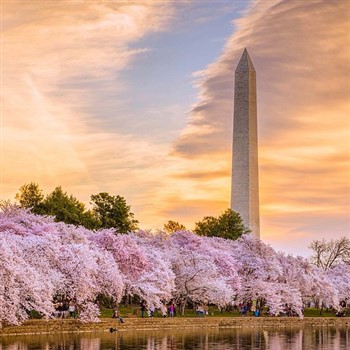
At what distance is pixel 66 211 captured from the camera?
8662cm

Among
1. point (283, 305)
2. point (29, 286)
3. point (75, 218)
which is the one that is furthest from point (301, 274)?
point (29, 286)

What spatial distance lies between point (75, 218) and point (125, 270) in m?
22.5

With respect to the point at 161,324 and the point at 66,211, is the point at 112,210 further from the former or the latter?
the point at 161,324

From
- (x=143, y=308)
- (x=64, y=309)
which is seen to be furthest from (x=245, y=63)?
(x=64, y=309)

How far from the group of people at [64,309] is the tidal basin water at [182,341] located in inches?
190

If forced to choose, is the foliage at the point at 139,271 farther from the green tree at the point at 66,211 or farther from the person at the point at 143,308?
the green tree at the point at 66,211

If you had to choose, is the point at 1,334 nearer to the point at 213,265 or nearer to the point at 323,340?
the point at 323,340

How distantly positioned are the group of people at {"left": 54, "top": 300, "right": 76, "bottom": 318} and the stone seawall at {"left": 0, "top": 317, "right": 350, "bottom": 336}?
2788 mm

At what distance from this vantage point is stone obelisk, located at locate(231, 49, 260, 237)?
10288 centimetres

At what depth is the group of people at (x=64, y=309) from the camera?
5688 centimetres

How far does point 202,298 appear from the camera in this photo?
6969 centimetres

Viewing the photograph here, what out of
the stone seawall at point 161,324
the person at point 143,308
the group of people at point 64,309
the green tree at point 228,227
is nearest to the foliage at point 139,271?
the person at point 143,308

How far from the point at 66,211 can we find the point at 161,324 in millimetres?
29077

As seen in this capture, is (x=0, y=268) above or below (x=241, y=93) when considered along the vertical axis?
below
